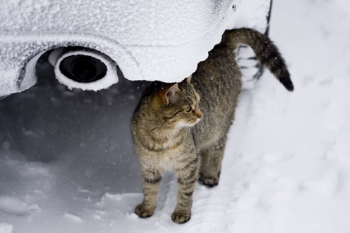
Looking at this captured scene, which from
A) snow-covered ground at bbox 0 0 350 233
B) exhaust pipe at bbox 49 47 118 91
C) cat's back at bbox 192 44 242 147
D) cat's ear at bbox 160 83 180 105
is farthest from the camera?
cat's back at bbox 192 44 242 147

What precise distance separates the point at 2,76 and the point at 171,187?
1.78m

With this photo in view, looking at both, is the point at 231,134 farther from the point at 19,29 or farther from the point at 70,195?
the point at 19,29

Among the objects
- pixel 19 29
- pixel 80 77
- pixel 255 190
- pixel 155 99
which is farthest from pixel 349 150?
pixel 19 29

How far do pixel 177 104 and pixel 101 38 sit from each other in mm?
780

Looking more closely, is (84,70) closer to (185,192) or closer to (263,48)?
(185,192)

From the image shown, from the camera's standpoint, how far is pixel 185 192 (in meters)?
3.29

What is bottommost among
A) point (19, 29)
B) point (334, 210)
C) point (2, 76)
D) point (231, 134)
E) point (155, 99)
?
point (334, 210)

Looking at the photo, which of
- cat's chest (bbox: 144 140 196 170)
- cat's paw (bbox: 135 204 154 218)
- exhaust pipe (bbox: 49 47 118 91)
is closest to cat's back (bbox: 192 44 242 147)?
cat's chest (bbox: 144 140 196 170)

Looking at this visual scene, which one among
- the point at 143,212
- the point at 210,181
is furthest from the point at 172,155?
the point at 210,181

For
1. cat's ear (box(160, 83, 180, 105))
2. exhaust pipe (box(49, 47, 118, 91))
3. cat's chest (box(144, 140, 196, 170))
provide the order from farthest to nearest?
cat's chest (box(144, 140, 196, 170))
cat's ear (box(160, 83, 180, 105))
exhaust pipe (box(49, 47, 118, 91))

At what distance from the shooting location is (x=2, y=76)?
244cm

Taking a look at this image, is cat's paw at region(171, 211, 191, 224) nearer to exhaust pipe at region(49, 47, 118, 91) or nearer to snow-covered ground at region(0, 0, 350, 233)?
snow-covered ground at region(0, 0, 350, 233)

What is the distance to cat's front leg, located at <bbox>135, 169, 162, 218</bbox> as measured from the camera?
3324 millimetres

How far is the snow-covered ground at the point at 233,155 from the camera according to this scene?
323cm
